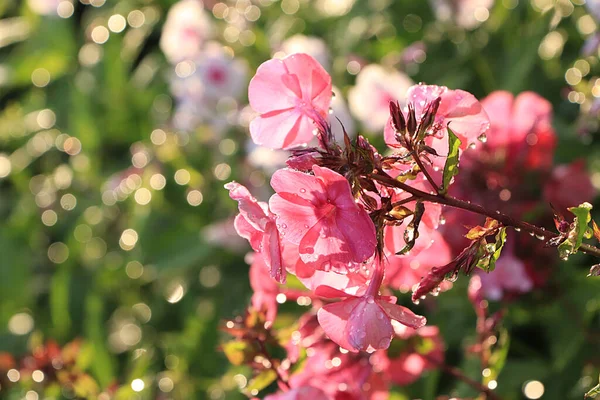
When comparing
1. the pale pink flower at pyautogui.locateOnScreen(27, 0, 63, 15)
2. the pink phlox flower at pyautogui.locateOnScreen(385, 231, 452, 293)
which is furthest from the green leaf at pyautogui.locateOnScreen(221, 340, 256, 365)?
the pale pink flower at pyautogui.locateOnScreen(27, 0, 63, 15)

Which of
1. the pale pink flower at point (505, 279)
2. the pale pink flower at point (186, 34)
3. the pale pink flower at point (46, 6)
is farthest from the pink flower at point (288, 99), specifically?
the pale pink flower at point (46, 6)

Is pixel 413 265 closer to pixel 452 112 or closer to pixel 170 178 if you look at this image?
pixel 452 112

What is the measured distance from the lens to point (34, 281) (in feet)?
5.41

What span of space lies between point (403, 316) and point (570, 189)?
1.34ft

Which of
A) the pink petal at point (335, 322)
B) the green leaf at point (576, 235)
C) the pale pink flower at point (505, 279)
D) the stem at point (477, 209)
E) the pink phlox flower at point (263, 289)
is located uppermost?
the green leaf at point (576, 235)

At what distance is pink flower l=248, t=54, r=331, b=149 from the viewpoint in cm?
50

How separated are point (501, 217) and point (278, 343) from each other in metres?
0.25

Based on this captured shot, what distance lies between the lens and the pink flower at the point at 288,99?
50 cm

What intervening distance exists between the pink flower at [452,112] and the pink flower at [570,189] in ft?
1.09

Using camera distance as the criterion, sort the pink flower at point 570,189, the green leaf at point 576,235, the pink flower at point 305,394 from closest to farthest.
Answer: the green leaf at point 576,235 < the pink flower at point 305,394 < the pink flower at point 570,189

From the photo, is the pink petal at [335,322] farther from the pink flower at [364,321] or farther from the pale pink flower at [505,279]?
the pale pink flower at [505,279]

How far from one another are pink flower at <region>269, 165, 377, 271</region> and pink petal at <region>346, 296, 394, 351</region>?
3 cm

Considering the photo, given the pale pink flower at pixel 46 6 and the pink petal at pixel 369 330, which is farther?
the pale pink flower at pixel 46 6

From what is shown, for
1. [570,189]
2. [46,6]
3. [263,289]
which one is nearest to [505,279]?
[570,189]
